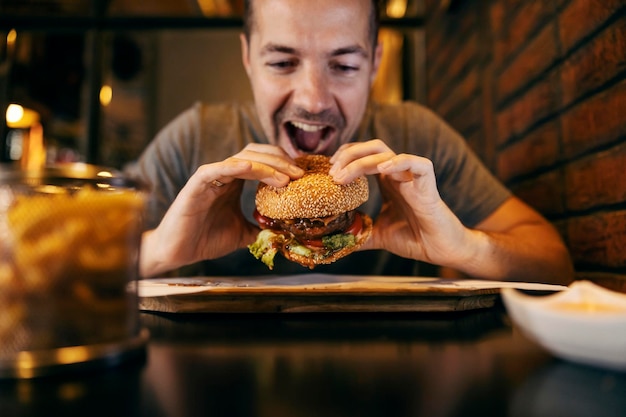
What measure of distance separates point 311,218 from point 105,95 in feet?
8.01

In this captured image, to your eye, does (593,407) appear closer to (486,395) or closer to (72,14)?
(486,395)

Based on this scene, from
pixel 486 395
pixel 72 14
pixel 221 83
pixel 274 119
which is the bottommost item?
pixel 486 395

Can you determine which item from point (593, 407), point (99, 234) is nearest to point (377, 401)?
point (593, 407)

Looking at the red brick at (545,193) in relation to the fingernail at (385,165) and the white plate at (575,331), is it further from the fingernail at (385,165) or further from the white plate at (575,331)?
the white plate at (575,331)

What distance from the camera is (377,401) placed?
1.58ft

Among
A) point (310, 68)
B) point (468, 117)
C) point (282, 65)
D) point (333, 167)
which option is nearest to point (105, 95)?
point (282, 65)

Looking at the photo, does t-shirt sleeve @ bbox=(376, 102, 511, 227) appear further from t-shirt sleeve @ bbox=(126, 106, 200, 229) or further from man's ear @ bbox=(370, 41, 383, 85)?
t-shirt sleeve @ bbox=(126, 106, 200, 229)

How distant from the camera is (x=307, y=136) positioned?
1836 mm

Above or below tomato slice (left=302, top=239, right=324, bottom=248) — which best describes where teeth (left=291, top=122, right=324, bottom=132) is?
above

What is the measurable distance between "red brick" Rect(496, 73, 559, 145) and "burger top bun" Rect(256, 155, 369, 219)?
0.90m

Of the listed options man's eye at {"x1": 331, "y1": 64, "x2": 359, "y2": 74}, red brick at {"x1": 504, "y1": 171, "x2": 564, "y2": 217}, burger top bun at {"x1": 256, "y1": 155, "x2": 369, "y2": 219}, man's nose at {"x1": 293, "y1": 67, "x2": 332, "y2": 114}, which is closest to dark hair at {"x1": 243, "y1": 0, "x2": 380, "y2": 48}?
man's eye at {"x1": 331, "y1": 64, "x2": 359, "y2": 74}

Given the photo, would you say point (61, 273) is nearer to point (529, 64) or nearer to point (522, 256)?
point (522, 256)

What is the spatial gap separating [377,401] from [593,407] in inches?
8.5

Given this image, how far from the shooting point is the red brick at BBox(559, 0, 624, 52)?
4.45 feet
